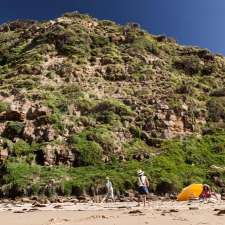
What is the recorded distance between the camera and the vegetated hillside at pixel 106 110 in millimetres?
27719

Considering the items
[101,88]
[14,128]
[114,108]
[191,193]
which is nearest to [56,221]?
[191,193]

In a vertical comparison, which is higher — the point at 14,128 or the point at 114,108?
the point at 114,108

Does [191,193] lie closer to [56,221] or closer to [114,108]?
[56,221]

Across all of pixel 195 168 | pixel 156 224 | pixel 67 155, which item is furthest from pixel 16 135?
pixel 156 224

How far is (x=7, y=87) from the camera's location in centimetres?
3916

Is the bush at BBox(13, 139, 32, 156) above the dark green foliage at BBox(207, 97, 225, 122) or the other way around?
the other way around

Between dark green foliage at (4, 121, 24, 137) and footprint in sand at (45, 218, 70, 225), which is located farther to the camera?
dark green foliage at (4, 121, 24, 137)

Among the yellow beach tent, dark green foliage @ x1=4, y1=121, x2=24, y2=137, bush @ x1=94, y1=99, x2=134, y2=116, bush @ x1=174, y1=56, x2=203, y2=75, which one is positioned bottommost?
the yellow beach tent

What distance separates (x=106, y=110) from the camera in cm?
3494

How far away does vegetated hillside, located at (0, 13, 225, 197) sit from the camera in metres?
27.7

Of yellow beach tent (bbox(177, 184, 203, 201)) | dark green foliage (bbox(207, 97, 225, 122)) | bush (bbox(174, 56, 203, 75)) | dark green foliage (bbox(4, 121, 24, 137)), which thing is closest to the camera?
yellow beach tent (bbox(177, 184, 203, 201))

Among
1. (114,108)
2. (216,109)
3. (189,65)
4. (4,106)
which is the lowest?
→ (114,108)

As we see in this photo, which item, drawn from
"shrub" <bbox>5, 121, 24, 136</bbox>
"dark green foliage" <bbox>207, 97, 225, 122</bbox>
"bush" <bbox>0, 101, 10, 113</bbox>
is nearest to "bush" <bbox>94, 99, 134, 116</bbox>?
"shrub" <bbox>5, 121, 24, 136</bbox>

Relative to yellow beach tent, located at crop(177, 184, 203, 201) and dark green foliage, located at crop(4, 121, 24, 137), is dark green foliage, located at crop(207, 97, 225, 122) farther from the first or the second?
yellow beach tent, located at crop(177, 184, 203, 201)
